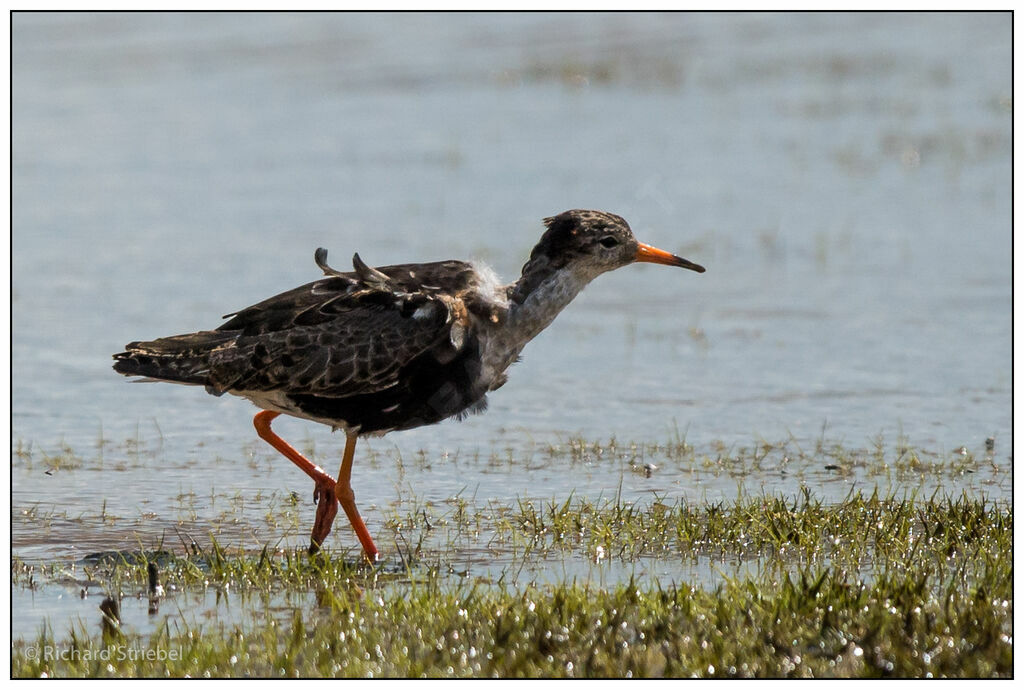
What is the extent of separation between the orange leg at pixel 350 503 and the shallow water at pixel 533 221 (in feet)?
1.39

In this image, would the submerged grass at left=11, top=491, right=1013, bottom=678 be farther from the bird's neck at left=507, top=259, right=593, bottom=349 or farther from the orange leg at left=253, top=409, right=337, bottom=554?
the bird's neck at left=507, top=259, right=593, bottom=349

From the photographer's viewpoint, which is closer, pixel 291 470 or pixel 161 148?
pixel 291 470

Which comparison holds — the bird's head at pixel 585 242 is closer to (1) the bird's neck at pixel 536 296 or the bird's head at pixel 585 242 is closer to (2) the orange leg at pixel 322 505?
(1) the bird's neck at pixel 536 296

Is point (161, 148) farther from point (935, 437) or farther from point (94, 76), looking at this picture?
point (935, 437)

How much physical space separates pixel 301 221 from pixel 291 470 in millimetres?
7385

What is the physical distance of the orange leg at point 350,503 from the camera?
7.89m

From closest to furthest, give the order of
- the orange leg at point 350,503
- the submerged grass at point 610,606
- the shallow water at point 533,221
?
the submerged grass at point 610,606 < the orange leg at point 350,503 < the shallow water at point 533,221

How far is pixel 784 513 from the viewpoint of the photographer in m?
7.97

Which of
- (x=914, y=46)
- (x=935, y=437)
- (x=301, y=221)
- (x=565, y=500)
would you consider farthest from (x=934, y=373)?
(x=914, y=46)

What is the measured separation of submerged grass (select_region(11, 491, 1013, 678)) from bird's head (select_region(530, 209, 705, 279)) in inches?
52.0

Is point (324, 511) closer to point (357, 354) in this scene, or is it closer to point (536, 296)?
point (357, 354)

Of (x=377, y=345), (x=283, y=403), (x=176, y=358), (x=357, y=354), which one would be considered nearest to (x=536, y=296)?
(x=377, y=345)

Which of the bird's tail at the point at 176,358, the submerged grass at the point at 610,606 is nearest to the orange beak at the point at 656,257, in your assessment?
the submerged grass at the point at 610,606

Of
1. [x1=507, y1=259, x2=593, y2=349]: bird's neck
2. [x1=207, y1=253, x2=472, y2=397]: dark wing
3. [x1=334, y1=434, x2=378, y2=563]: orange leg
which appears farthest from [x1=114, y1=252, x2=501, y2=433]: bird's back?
[x1=507, y1=259, x2=593, y2=349]: bird's neck
